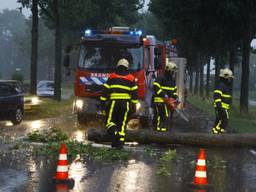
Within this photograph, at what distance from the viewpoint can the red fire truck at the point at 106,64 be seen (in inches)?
742

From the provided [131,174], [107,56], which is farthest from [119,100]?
[107,56]

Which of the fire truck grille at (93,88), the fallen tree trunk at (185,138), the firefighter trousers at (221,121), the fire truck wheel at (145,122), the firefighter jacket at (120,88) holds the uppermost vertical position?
the firefighter jacket at (120,88)

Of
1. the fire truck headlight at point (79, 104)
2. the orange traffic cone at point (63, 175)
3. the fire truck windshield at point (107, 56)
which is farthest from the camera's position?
the fire truck headlight at point (79, 104)

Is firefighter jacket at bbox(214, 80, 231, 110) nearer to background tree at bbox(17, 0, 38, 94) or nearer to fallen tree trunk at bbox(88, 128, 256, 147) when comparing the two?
fallen tree trunk at bbox(88, 128, 256, 147)

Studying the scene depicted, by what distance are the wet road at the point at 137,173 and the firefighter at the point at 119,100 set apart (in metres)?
0.74

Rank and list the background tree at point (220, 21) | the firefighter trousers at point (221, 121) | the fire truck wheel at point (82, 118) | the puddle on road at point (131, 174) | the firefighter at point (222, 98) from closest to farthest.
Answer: the puddle on road at point (131, 174) < the firefighter at point (222, 98) < the firefighter trousers at point (221, 121) < the fire truck wheel at point (82, 118) < the background tree at point (220, 21)

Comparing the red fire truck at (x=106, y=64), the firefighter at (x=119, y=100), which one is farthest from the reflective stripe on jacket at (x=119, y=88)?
the red fire truck at (x=106, y=64)

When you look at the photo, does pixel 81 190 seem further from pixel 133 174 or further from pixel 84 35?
pixel 84 35

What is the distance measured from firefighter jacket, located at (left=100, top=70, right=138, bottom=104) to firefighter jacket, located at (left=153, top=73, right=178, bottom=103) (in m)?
2.41

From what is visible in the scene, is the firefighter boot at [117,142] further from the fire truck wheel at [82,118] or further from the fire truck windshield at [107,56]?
the fire truck wheel at [82,118]

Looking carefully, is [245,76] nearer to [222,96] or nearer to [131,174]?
[222,96]

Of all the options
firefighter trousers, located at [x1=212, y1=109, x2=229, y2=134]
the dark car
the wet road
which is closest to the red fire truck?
the dark car

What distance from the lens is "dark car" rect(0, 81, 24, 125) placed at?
2017cm

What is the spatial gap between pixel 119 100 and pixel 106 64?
20.1ft
